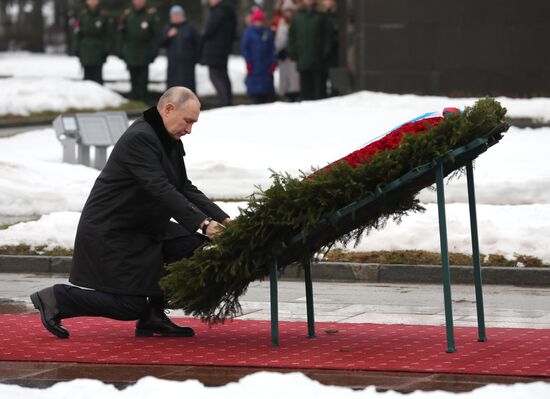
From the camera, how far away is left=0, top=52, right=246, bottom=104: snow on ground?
34.0m

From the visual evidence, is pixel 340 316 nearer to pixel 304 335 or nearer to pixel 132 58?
pixel 304 335

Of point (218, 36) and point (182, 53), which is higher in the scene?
point (218, 36)

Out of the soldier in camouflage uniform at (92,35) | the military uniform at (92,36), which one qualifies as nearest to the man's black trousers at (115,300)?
the soldier in camouflage uniform at (92,35)

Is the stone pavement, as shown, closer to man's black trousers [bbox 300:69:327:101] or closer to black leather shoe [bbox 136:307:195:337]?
black leather shoe [bbox 136:307:195:337]

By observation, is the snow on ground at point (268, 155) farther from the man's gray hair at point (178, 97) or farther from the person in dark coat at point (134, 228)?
the man's gray hair at point (178, 97)

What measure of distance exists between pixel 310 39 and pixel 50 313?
1716cm

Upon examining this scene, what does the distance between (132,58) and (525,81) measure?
8.92 m

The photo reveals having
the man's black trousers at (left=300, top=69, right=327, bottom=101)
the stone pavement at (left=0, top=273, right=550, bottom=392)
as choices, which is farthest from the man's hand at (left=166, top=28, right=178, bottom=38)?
the stone pavement at (left=0, top=273, right=550, bottom=392)

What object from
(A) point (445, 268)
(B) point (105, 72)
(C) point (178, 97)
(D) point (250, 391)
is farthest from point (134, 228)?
(B) point (105, 72)

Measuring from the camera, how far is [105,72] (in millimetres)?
39156

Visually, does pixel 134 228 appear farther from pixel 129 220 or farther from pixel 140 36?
pixel 140 36

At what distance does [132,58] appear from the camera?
29359 millimetres

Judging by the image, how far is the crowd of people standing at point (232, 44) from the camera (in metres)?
26.2

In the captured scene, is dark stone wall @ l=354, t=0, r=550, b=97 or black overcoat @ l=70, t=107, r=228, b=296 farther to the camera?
dark stone wall @ l=354, t=0, r=550, b=97
